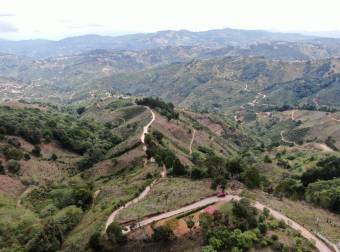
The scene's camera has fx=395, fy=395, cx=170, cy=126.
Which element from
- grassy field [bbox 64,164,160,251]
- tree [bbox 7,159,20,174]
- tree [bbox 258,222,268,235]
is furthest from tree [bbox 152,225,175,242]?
tree [bbox 7,159,20,174]

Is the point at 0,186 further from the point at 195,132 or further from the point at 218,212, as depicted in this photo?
the point at 195,132

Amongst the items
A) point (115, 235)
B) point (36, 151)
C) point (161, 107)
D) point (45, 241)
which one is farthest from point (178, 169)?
point (161, 107)

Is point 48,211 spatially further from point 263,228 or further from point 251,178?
point 263,228

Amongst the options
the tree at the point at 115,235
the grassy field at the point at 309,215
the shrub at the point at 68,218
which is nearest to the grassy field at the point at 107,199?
the shrub at the point at 68,218

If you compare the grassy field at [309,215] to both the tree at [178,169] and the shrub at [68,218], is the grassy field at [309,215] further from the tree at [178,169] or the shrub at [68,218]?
the shrub at [68,218]

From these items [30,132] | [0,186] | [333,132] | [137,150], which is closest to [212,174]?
[137,150]
